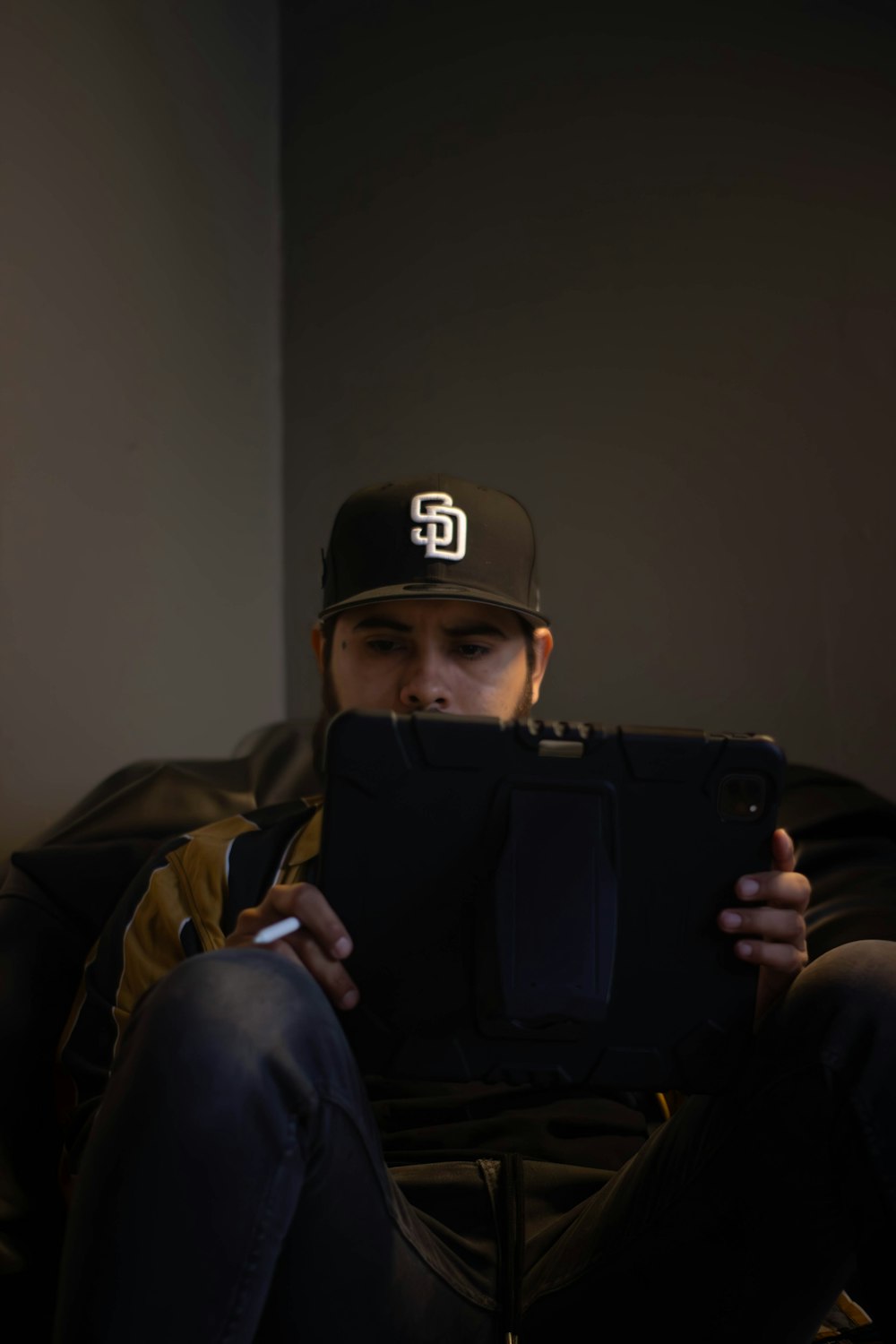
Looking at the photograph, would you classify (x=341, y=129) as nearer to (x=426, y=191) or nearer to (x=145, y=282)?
(x=426, y=191)

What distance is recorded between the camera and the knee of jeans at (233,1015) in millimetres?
621

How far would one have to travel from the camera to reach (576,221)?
1.84 metres

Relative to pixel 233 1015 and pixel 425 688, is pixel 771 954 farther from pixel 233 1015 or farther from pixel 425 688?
pixel 425 688

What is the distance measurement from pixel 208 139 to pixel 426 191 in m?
0.37

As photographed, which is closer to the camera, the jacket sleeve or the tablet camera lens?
the tablet camera lens

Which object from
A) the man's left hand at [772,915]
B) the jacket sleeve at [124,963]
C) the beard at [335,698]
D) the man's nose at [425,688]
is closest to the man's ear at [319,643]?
the beard at [335,698]

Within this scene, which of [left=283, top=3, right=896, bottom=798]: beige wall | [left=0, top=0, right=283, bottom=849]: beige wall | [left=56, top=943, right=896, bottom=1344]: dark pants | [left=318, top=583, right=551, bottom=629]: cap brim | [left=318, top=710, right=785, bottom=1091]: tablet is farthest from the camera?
[left=283, top=3, right=896, bottom=798]: beige wall

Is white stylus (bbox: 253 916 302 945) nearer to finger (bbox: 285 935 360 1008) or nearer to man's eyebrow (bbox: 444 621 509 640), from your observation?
finger (bbox: 285 935 360 1008)

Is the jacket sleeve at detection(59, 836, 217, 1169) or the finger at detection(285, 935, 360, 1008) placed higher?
the finger at detection(285, 935, 360, 1008)

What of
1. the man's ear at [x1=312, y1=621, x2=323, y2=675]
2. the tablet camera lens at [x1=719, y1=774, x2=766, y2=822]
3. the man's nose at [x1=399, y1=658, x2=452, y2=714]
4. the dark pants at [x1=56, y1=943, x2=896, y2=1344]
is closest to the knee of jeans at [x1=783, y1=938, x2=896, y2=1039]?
the dark pants at [x1=56, y1=943, x2=896, y2=1344]

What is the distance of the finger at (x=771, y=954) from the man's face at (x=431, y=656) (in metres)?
0.46

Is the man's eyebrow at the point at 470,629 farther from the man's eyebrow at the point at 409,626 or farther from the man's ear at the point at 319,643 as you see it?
the man's ear at the point at 319,643

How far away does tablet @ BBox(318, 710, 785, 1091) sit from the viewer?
720mm

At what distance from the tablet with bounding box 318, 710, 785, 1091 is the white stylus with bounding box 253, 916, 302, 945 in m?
0.03
